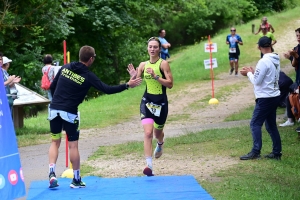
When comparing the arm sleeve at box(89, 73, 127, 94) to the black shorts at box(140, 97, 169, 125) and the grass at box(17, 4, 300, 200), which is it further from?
the grass at box(17, 4, 300, 200)

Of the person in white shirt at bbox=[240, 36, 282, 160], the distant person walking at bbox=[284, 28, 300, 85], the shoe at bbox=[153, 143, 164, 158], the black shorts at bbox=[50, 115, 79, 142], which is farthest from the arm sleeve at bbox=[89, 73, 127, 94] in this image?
the distant person walking at bbox=[284, 28, 300, 85]

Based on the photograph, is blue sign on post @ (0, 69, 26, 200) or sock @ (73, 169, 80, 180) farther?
sock @ (73, 169, 80, 180)

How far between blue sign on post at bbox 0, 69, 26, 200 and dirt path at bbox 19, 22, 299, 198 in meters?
2.56

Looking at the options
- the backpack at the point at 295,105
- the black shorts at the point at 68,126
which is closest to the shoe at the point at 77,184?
the black shorts at the point at 68,126

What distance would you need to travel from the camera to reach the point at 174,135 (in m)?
14.4

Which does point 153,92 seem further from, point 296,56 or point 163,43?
point 163,43

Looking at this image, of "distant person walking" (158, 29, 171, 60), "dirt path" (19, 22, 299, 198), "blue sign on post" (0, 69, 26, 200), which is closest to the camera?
"blue sign on post" (0, 69, 26, 200)

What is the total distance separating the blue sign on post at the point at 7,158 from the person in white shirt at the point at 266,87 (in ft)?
13.9

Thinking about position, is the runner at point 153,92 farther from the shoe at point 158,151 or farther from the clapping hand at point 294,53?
the clapping hand at point 294,53

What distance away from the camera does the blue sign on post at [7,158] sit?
7.11m

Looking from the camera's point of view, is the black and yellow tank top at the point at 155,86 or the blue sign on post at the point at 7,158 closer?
the blue sign on post at the point at 7,158

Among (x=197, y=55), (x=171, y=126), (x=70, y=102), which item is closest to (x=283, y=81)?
(x=171, y=126)

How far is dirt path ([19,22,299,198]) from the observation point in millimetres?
10414

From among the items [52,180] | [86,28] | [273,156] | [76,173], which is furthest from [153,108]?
[86,28]
